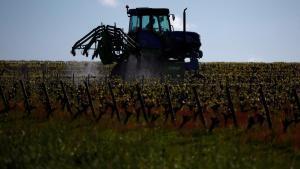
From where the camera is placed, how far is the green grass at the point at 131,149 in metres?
10.0

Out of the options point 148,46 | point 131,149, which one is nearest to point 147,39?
point 148,46

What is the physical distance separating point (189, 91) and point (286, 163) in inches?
507

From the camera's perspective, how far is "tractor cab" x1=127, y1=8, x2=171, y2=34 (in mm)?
28406

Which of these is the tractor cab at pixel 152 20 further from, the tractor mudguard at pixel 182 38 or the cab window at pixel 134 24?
the tractor mudguard at pixel 182 38

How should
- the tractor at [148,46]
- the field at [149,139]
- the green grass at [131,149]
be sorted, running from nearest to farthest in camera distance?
the green grass at [131,149] < the field at [149,139] < the tractor at [148,46]


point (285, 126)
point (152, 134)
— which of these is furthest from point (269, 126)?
point (152, 134)

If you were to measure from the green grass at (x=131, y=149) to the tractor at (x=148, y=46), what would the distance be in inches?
455

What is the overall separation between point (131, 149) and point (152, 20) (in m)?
17.7

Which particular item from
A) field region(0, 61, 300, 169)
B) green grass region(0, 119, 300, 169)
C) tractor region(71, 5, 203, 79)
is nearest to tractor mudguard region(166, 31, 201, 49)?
tractor region(71, 5, 203, 79)

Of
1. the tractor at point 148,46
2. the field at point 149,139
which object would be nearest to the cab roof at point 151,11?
the tractor at point 148,46

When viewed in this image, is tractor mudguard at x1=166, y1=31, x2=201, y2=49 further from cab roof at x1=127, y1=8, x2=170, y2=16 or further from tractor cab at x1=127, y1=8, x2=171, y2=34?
cab roof at x1=127, y1=8, x2=170, y2=16

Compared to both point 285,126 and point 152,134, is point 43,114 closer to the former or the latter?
point 152,134

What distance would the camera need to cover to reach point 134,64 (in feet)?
95.0

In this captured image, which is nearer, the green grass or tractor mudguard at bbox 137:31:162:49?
the green grass
